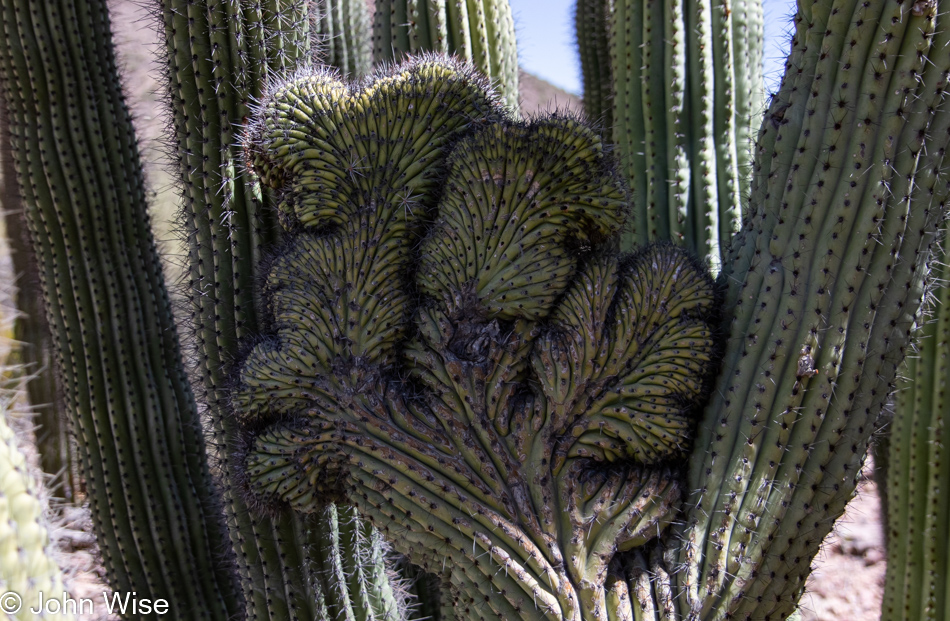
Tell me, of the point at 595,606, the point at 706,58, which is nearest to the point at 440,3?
the point at 706,58

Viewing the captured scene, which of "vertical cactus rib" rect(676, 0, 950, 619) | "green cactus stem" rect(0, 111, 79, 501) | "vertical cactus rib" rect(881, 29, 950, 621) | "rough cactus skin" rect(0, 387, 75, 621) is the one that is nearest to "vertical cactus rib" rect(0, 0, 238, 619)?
"rough cactus skin" rect(0, 387, 75, 621)

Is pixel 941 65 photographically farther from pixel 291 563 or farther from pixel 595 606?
pixel 291 563

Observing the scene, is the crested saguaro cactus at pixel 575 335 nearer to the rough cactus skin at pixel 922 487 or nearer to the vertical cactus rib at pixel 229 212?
the vertical cactus rib at pixel 229 212

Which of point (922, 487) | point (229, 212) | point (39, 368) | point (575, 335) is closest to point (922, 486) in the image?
point (922, 487)

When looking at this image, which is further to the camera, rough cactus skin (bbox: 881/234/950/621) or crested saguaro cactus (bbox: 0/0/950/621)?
rough cactus skin (bbox: 881/234/950/621)

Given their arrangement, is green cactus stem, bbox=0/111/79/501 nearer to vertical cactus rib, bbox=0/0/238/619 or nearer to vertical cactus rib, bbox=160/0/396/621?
vertical cactus rib, bbox=0/0/238/619

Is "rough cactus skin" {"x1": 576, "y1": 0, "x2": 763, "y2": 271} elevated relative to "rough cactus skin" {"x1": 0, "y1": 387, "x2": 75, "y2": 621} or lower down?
elevated

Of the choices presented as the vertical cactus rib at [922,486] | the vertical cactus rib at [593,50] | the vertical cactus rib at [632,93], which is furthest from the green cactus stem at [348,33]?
the vertical cactus rib at [922,486]

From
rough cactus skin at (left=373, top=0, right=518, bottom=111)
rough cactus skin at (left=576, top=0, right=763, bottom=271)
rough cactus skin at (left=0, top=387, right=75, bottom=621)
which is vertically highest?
rough cactus skin at (left=373, top=0, right=518, bottom=111)
